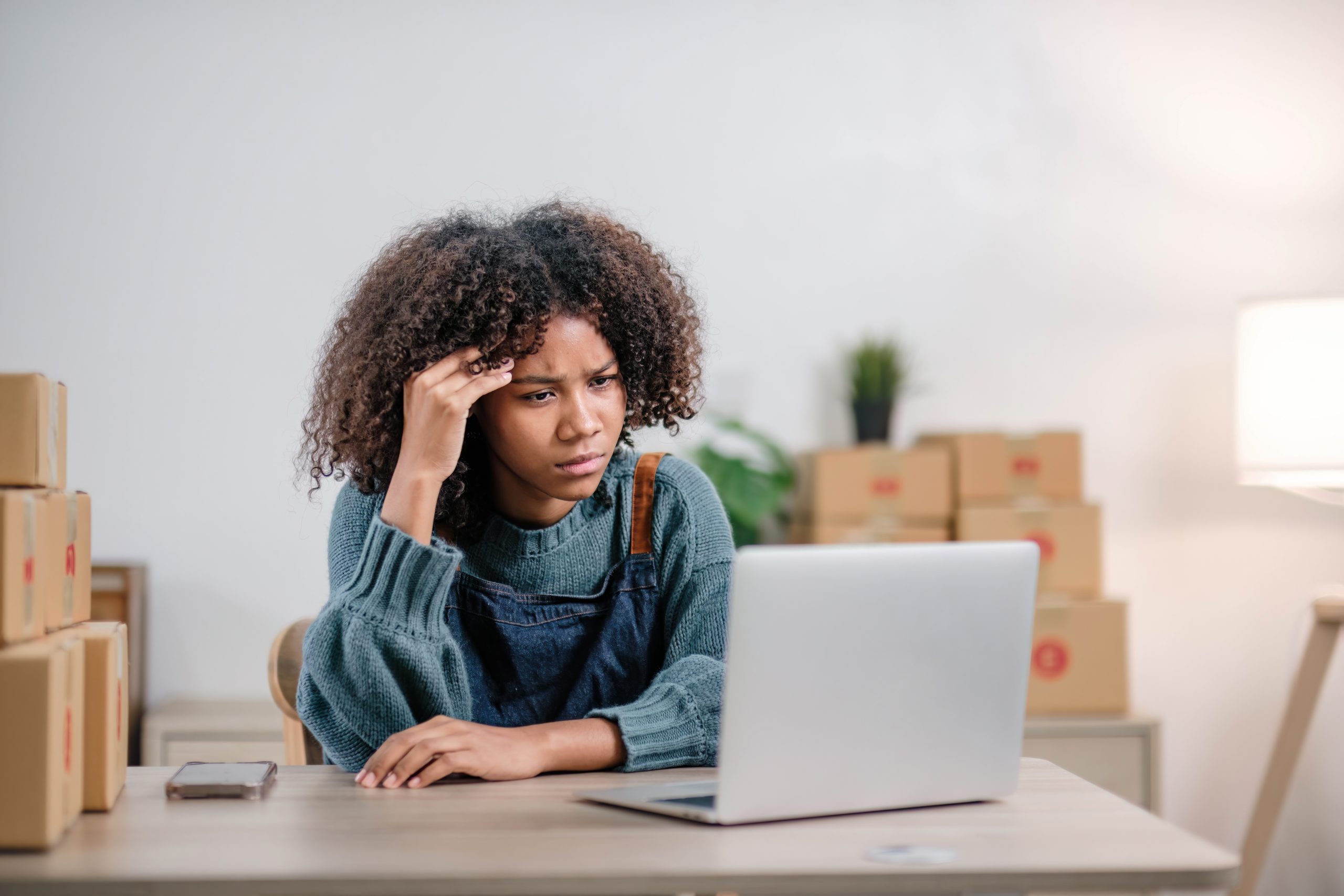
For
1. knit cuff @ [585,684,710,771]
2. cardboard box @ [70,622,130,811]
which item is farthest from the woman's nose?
cardboard box @ [70,622,130,811]

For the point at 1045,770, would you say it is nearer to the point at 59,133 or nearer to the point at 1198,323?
the point at 1198,323

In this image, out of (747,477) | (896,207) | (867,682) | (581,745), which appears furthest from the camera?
(896,207)

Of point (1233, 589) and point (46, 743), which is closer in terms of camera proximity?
point (46, 743)

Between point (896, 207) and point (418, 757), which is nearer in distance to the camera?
point (418, 757)

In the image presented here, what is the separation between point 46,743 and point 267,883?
0.22 m

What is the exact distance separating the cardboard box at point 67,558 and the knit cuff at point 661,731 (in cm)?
51

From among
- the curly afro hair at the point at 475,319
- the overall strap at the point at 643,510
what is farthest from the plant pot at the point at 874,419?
the overall strap at the point at 643,510

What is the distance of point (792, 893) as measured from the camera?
0.88 metres

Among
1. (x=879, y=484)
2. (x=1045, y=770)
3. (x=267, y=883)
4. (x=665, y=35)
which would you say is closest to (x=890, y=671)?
(x=1045, y=770)

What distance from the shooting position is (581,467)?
1480 millimetres

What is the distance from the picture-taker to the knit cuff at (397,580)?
4.31 ft

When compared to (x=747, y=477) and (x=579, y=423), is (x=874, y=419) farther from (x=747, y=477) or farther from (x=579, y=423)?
(x=579, y=423)

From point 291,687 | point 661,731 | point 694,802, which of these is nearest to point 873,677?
point 694,802

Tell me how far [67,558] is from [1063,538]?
2.35 metres
